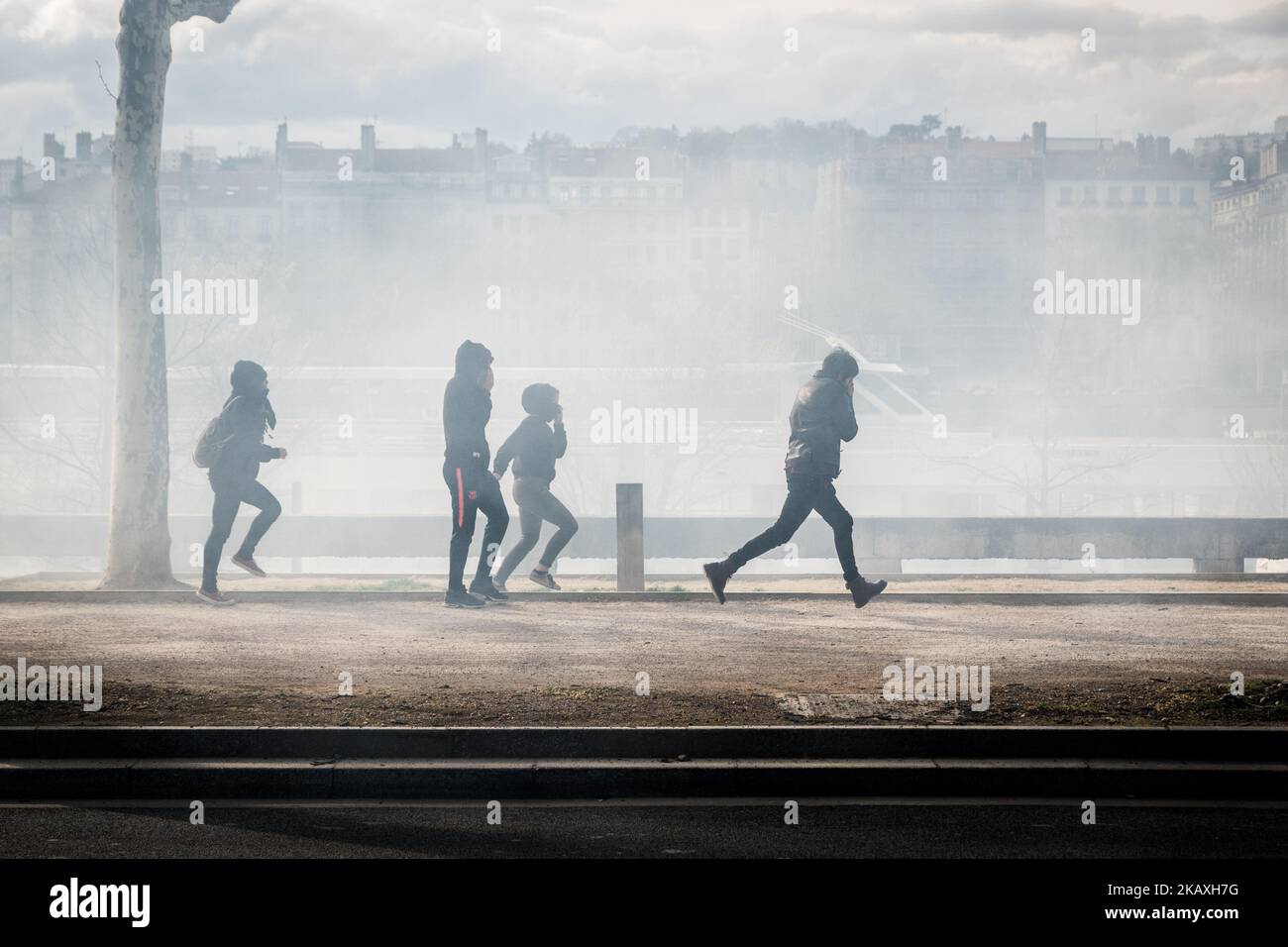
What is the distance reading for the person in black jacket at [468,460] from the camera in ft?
39.5

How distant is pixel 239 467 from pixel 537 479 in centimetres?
253

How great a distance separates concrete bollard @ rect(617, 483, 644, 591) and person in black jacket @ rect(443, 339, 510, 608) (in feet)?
6.12

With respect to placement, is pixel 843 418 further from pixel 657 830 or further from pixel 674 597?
pixel 657 830

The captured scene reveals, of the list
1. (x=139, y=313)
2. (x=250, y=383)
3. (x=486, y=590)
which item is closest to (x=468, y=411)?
(x=486, y=590)

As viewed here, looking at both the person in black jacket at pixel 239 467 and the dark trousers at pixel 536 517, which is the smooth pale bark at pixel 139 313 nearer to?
the person in black jacket at pixel 239 467

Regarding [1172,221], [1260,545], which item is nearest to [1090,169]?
[1172,221]

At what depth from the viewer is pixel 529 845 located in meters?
6.12

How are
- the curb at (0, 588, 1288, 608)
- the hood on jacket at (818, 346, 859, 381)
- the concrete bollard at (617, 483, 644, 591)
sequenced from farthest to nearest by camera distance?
the concrete bollard at (617, 483, 644, 591), the curb at (0, 588, 1288, 608), the hood on jacket at (818, 346, 859, 381)

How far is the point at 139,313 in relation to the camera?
48.8ft

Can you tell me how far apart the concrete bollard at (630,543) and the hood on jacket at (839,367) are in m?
2.79

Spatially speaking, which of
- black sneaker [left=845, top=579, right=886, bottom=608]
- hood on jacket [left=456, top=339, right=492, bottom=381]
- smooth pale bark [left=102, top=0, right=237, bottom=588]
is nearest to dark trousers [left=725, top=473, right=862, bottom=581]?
black sneaker [left=845, top=579, right=886, bottom=608]

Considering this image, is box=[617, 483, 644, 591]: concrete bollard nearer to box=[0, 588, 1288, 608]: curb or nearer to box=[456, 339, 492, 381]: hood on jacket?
box=[0, 588, 1288, 608]: curb

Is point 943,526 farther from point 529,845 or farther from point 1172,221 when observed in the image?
point 1172,221

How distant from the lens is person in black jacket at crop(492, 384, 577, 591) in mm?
13414
